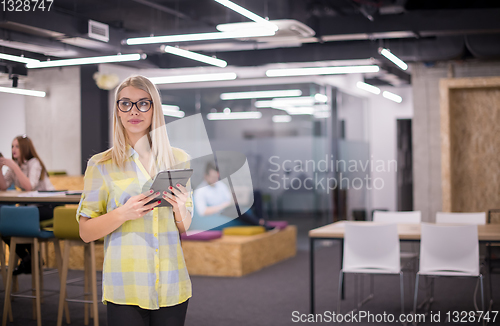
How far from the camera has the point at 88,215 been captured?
196 centimetres

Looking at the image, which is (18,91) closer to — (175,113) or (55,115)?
(55,115)

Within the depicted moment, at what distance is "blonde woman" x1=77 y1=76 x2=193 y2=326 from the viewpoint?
1.93 metres

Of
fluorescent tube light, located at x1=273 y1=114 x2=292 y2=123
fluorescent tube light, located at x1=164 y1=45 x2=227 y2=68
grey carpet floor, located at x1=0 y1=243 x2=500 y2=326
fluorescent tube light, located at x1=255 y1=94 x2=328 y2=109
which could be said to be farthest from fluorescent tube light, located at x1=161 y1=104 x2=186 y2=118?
grey carpet floor, located at x1=0 y1=243 x2=500 y2=326

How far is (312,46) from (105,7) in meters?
3.30

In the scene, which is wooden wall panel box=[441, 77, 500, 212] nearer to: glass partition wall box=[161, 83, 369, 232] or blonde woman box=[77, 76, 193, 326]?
glass partition wall box=[161, 83, 369, 232]

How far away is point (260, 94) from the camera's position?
10117 millimetres

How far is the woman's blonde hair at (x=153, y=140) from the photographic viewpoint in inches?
77.3

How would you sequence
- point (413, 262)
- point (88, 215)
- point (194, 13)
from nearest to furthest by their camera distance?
point (88, 215) < point (413, 262) < point (194, 13)

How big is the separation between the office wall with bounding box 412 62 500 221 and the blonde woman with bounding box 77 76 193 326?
759 centimetres

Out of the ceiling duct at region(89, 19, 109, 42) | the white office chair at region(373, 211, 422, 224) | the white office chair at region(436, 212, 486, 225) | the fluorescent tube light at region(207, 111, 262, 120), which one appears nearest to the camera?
the white office chair at region(436, 212, 486, 225)

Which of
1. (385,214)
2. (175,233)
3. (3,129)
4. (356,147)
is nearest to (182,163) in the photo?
(175,233)

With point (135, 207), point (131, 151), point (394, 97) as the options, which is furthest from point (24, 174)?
point (394, 97)

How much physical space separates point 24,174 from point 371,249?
3.35 m

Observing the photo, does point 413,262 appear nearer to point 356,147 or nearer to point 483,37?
point 483,37
